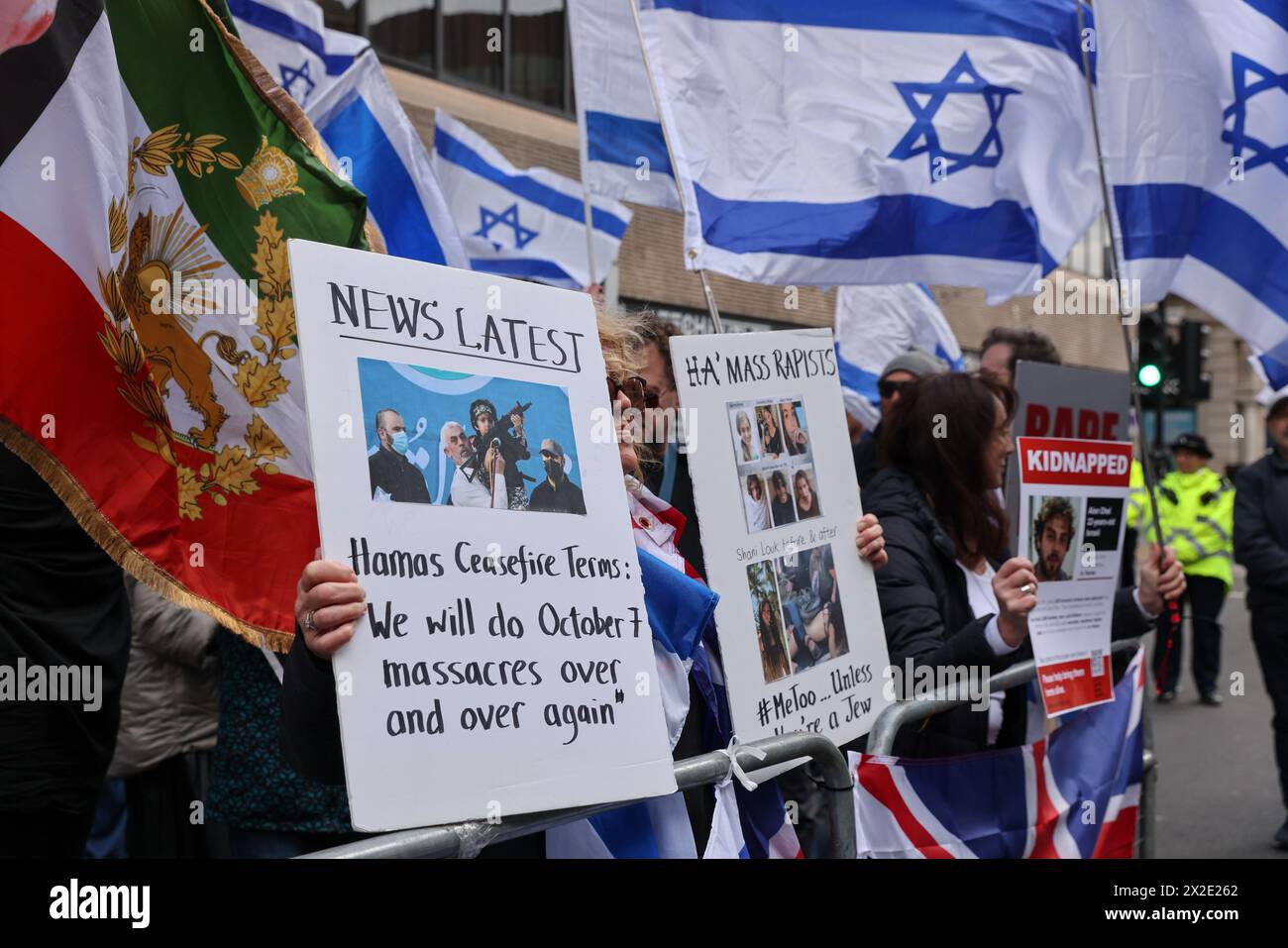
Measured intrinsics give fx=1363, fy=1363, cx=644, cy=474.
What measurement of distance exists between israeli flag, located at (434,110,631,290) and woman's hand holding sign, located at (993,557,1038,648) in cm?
433

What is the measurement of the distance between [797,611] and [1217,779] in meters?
6.24

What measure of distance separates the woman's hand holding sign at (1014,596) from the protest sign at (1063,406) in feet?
0.66

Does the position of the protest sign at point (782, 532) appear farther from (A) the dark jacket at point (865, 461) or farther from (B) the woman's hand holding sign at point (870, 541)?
(A) the dark jacket at point (865, 461)

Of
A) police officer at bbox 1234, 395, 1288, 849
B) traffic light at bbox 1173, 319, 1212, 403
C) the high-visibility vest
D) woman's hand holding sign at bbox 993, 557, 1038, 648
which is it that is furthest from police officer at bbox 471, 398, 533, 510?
traffic light at bbox 1173, 319, 1212, 403

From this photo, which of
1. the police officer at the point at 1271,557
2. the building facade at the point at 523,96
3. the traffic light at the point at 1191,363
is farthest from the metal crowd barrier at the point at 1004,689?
the traffic light at the point at 1191,363

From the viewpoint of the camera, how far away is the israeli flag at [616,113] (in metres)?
5.84

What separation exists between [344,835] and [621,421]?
4.39 ft

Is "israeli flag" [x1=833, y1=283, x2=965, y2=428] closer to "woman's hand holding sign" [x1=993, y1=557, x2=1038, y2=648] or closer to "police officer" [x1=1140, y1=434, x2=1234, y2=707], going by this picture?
"police officer" [x1=1140, y1=434, x2=1234, y2=707]

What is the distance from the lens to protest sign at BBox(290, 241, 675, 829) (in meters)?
1.80

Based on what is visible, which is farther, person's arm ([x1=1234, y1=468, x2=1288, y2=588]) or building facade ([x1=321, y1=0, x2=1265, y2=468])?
building facade ([x1=321, y1=0, x2=1265, y2=468])

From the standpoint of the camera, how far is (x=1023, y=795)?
3369 mm

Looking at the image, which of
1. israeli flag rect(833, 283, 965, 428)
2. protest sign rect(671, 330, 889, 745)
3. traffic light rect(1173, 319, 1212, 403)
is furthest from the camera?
traffic light rect(1173, 319, 1212, 403)

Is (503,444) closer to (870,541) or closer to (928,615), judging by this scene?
(870,541)

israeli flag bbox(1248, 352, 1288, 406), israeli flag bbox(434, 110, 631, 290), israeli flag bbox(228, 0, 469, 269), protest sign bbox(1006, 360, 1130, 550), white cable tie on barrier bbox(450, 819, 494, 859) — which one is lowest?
white cable tie on barrier bbox(450, 819, 494, 859)
